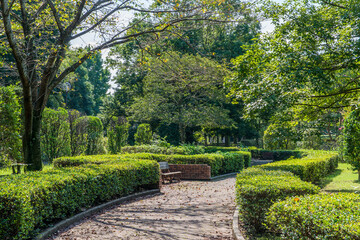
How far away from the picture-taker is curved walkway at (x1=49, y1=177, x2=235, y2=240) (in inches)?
224

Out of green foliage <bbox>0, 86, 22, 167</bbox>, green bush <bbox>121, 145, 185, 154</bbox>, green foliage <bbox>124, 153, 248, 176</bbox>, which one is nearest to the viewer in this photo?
green foliage <bbox>0, 86, 22, 167</bbox>

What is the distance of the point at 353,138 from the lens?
1217 centimetres

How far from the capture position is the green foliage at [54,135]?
16.5 meters

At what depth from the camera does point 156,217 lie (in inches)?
278

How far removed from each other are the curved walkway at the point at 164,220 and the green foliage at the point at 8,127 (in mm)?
5131

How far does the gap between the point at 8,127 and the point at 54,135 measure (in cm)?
637

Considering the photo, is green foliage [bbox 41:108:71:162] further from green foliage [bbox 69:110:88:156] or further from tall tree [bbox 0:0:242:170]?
tall tree [bbox 0:0:242:170]

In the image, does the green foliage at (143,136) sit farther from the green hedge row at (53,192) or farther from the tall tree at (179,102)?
the green hedge row at (53,192)

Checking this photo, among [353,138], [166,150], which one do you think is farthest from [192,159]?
[353,138]

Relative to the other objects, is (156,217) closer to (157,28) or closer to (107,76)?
(157,28)

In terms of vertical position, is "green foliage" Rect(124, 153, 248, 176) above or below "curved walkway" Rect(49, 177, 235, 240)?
above

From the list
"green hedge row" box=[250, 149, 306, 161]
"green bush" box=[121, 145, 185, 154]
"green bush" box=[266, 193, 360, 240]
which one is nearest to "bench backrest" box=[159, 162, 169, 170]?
"green bush" box=[121, 145, 185, 154]

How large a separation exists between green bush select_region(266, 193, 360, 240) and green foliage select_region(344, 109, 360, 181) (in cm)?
867

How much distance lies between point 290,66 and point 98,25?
20.5 feet
